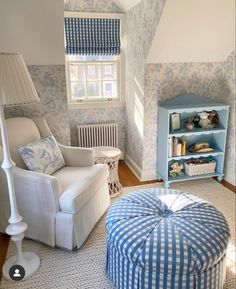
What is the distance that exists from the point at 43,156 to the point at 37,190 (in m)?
0.36

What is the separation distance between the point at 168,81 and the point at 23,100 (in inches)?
74.6

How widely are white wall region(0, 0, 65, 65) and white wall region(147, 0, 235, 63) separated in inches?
37.5

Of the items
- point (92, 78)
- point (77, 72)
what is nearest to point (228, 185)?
point (92, 78)

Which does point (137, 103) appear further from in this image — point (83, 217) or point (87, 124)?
point (83, 217)

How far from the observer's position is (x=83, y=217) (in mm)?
2203

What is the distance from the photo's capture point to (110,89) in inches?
150

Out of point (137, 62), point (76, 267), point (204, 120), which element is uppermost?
point (137, 62)

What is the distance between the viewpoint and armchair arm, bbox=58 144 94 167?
103 inches

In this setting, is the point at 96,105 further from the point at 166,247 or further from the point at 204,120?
the point at 166,247

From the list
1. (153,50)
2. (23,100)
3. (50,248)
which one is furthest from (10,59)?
(153,50)

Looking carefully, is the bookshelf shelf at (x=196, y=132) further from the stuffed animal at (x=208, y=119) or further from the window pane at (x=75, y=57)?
the window pane at (x=75, y=57)

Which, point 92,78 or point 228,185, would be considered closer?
point 228,185

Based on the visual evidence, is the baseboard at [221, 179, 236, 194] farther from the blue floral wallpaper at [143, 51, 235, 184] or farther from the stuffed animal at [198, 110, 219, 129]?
the stuffed animal at [198, 110, 219, 129]

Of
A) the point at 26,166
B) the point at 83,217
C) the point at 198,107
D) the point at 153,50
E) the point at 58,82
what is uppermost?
the point at 153,50
